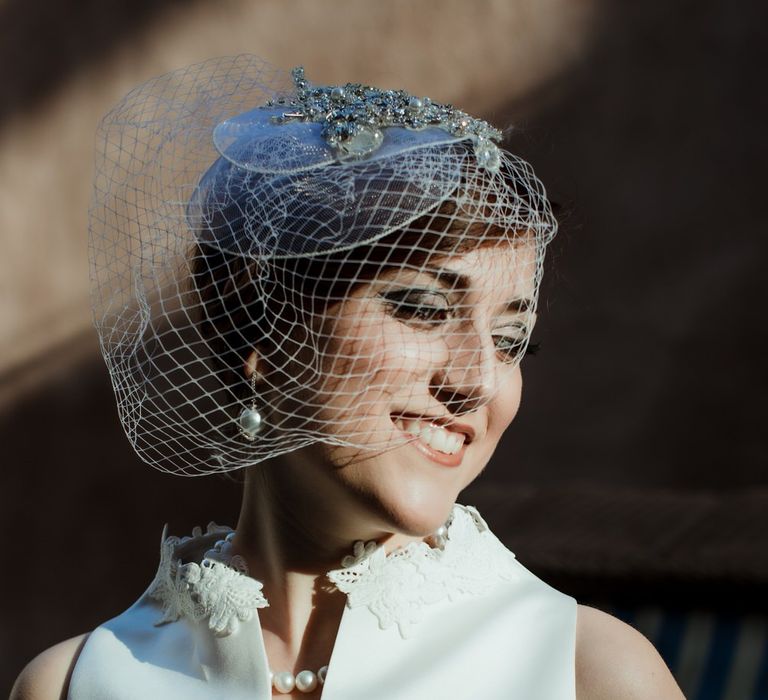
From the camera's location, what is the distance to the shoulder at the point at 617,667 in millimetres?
1740

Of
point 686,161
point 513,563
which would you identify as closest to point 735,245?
point 686,161

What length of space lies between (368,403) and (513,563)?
17.8 inches

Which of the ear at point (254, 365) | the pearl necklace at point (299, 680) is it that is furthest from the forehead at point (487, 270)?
the pearl necklace at point (299, 680)

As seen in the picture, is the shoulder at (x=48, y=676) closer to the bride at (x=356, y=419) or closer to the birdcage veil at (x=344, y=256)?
the bride at (x=356, y=419)

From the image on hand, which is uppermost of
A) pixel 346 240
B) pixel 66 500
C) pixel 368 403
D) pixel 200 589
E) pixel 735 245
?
pixel 346 240

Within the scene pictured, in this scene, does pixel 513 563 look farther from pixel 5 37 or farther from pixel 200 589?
pixel 5 37

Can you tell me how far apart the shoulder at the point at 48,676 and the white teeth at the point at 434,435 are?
0.75 meters

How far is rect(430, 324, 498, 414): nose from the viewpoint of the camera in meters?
1.76

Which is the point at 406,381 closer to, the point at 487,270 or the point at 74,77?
the point at 487,270

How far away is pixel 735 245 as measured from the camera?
389 cm

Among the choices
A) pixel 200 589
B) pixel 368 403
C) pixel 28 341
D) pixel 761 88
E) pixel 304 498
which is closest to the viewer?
pixel 368 403

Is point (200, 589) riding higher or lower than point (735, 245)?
higher

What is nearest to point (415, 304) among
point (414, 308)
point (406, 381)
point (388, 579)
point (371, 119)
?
point (414, 308)

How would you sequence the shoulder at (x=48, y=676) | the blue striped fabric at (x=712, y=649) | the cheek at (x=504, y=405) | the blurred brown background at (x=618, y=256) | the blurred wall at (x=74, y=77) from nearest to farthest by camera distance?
the cheek at (x=504, y=405) → the shoulder at (x=48, y=676) → the blue striped fabric at (x=712, y=649) → the blurred brown background at (x=618, y=256) → the blurred wall at (x=74, y=77)
